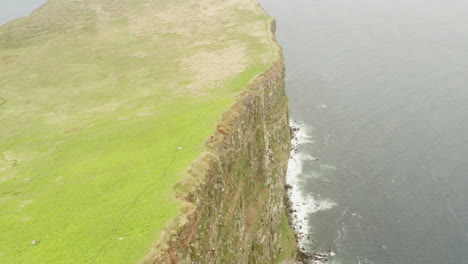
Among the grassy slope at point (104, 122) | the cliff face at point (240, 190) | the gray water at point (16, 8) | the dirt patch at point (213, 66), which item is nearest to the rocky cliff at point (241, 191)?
the cliff face at point (240, 190)

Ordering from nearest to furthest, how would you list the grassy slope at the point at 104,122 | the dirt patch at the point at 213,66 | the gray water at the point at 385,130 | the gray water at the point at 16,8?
the grassy slope at the point at 104,122
the dirt patch at the point at 213,66
the gray water at the point at 385,130
the gray water at the point at 16,8

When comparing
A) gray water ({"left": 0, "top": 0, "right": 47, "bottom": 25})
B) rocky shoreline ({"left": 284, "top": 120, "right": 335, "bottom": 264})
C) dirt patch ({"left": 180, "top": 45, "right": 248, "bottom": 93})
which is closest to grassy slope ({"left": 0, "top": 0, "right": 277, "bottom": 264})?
dirt patch ({"left": 180, "top": 45, "right": 248, "bottom": 93})

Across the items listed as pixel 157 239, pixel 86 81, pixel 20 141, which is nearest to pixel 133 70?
pixel 86 81

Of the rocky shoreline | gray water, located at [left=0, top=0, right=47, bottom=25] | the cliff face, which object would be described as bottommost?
the rocky shoreline

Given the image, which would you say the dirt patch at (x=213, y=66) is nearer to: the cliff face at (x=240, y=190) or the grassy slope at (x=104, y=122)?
the grassy slope at (x=104, y=122)

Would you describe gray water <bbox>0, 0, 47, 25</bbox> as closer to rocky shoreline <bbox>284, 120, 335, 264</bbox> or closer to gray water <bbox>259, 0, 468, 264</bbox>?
gray water <bbox>259, 0, 468, 264</bbox>

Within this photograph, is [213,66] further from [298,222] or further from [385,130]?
[385,130]
